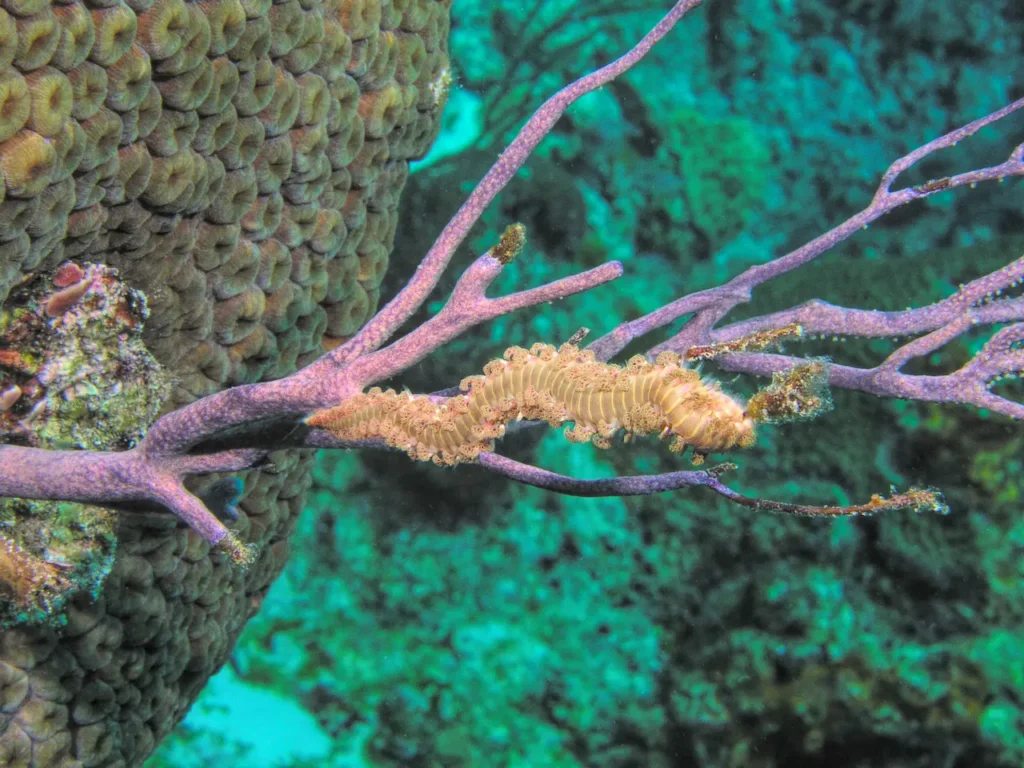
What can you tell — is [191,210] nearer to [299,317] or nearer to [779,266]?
[299,317]

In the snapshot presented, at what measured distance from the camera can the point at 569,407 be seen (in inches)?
45.9

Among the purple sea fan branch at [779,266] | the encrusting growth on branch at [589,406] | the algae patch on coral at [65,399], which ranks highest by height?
the purple sea fan branch at [779,266]

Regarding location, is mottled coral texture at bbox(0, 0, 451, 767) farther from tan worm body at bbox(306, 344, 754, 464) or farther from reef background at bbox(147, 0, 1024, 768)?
reef background at bbox(147, 0, 1024, 768)

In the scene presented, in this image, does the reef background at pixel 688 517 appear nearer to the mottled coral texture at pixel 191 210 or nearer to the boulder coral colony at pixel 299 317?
the mottled coral texture at pixel 191 210

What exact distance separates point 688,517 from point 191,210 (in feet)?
12.8

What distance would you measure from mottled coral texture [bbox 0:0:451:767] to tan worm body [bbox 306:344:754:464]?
4.03ft

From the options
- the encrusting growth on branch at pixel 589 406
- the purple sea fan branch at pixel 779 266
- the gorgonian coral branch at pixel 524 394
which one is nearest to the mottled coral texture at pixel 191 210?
the gorgonian coral branch at pixel 524 394

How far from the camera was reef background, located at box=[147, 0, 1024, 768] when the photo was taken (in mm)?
4355

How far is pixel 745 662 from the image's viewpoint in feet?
15.3

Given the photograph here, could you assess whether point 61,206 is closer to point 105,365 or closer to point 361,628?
point 105,365

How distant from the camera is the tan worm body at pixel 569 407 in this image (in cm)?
108

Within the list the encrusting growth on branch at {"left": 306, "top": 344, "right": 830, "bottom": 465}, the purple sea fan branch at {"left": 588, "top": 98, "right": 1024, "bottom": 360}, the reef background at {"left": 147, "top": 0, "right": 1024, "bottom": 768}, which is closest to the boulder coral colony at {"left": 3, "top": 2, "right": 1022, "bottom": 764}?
the purple sea fan branch at {"left": 588, "top": 98, "right": 1024, "bottom": 360}

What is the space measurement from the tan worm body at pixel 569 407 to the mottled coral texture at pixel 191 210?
1229 millimetres

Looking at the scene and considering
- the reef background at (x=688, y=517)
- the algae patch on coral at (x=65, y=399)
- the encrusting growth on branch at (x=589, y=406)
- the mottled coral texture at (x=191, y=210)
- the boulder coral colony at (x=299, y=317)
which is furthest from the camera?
the reef background at (x=688, y=517)
